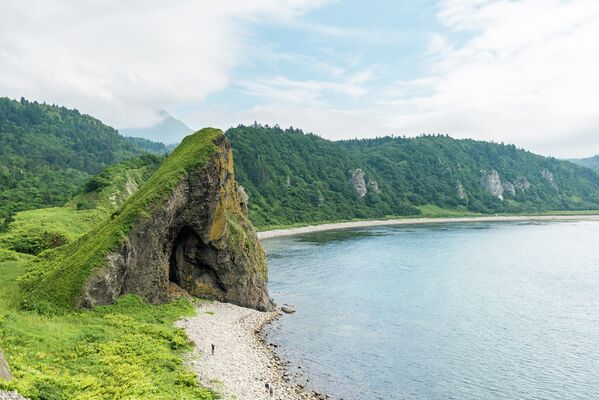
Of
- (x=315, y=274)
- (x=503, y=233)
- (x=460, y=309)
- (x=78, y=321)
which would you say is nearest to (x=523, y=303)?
(x=460, y=309)

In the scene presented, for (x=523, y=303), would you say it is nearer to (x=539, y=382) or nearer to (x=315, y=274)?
(x=539, y=382)

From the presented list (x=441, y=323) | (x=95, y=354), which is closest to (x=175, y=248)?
(x=95, y=354)

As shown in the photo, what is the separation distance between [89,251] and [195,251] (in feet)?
54.2

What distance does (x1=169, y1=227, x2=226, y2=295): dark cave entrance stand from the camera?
6366 cm

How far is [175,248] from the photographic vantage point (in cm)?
6400

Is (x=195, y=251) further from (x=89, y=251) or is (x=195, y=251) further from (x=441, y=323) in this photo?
(x=441, y=323)

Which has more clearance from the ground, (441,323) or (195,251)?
(195,251)

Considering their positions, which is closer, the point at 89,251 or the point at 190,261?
the point at 89,251

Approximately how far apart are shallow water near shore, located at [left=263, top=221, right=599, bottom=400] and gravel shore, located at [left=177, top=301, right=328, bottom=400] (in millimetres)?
2786

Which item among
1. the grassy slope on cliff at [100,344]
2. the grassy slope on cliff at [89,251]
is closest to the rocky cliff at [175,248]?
the grassy slope on cliff at [89,251]

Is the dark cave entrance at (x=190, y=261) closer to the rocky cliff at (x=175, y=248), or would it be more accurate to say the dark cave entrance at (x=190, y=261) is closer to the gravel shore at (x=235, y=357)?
the rocky cliff at (x=175, y=248)

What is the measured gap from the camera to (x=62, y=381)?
2725 centimetres

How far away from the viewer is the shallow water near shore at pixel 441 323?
44.8m

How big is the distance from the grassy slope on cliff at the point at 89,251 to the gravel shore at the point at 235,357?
40.3 ft
